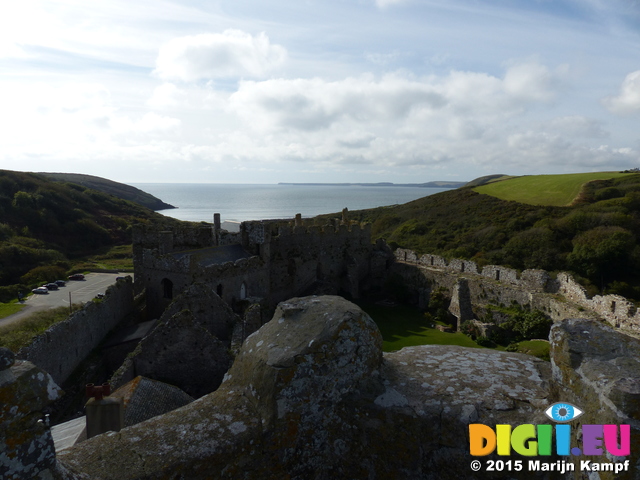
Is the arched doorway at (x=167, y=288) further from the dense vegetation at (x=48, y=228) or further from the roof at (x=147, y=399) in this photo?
the dense vegetation at (x=48, y=228)

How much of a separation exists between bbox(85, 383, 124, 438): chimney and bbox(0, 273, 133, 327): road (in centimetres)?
1983

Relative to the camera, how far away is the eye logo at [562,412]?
3.12 m

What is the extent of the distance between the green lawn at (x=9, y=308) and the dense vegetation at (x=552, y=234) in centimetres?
2894

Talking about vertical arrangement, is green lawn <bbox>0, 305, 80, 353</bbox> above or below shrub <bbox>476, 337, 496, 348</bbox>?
above

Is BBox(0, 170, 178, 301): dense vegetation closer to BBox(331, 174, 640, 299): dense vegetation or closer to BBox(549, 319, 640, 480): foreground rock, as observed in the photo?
BBox(549, 319, 640, 480): foreground rock

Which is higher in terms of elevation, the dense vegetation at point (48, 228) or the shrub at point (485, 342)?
the dense vegetation at point (48, 228)

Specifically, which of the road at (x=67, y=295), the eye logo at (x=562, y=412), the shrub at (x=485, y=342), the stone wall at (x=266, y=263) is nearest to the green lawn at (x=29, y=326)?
the road at (x=67, y=295)

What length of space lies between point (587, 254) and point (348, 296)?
49.3 feet

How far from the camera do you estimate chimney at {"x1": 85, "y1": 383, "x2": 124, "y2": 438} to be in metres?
5.18

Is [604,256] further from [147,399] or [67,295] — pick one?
[67,295]

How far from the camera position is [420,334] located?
1908cm

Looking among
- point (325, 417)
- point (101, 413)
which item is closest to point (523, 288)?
point (325, 417)

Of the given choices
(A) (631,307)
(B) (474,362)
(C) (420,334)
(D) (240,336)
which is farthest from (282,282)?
(B) (474,362)

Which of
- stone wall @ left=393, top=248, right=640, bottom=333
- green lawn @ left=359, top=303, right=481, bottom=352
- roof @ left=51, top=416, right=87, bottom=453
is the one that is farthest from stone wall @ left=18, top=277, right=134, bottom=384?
stone wall @ left=393, top=248, right=640, bottom=333
